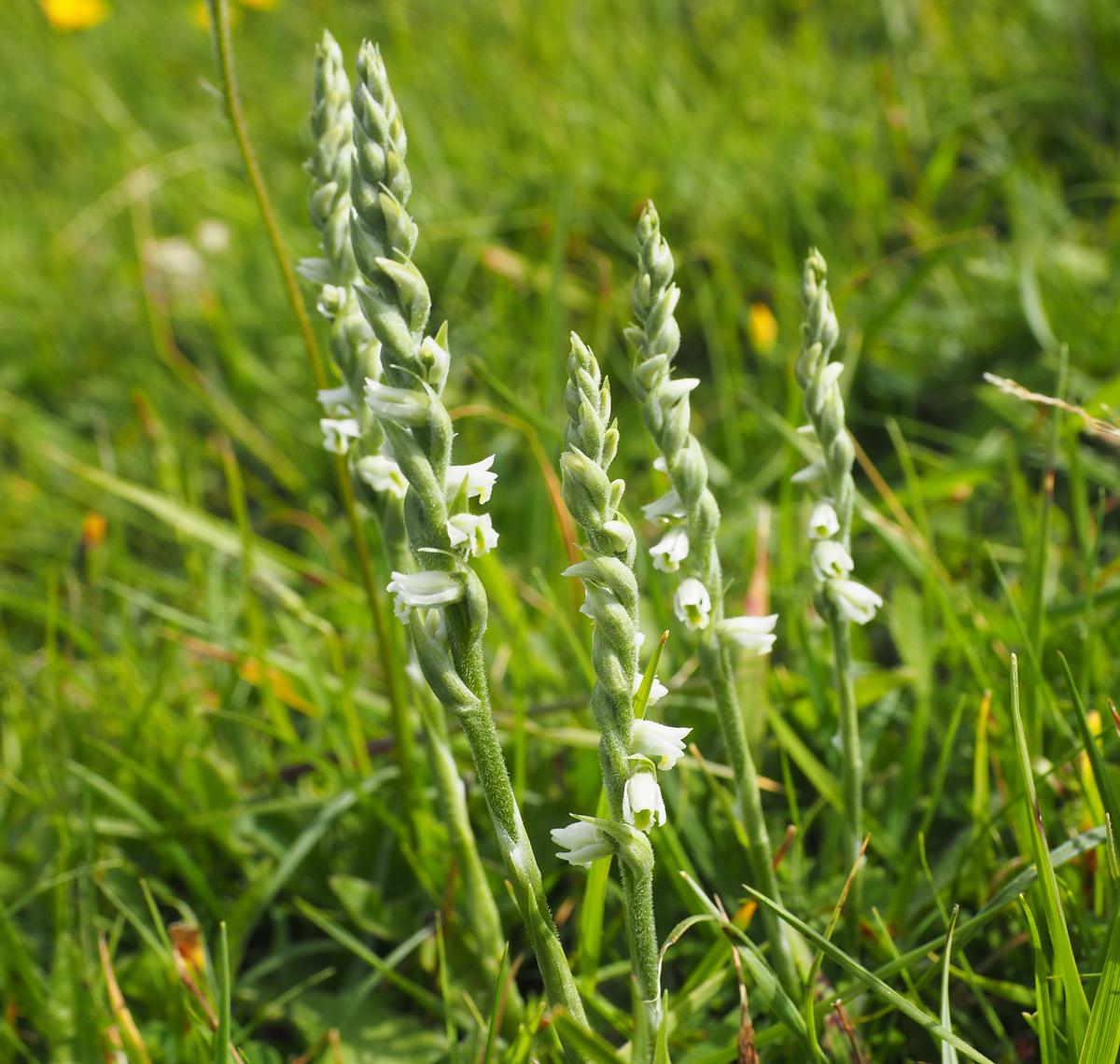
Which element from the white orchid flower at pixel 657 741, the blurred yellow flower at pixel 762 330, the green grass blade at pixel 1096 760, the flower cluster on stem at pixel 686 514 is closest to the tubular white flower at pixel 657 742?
the white orchid flower at pixel 657 741

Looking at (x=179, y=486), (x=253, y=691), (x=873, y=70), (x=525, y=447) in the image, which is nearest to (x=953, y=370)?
(x=525, y=447)

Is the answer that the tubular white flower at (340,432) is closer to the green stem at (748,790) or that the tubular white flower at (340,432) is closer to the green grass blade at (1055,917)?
the green stem at (748,790)

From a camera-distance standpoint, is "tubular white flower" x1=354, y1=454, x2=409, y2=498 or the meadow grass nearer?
"tubular white flower" x1=354, y1=454, x2=409, y2=498

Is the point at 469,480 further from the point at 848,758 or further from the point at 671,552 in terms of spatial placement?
the point at 848,758

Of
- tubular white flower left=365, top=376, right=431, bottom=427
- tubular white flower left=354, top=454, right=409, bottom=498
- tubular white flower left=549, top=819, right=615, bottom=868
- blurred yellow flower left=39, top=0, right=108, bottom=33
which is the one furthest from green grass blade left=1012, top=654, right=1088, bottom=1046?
blurred yellow flower left=39, top=0, right=108, bottom=33

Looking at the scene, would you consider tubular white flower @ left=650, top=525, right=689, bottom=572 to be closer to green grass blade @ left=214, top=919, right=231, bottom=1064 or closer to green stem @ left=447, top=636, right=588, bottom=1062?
green stem @ left=447, top=636, right=588, bottom=1062

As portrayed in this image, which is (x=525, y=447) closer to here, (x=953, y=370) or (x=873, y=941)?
(x=953, y=370)
